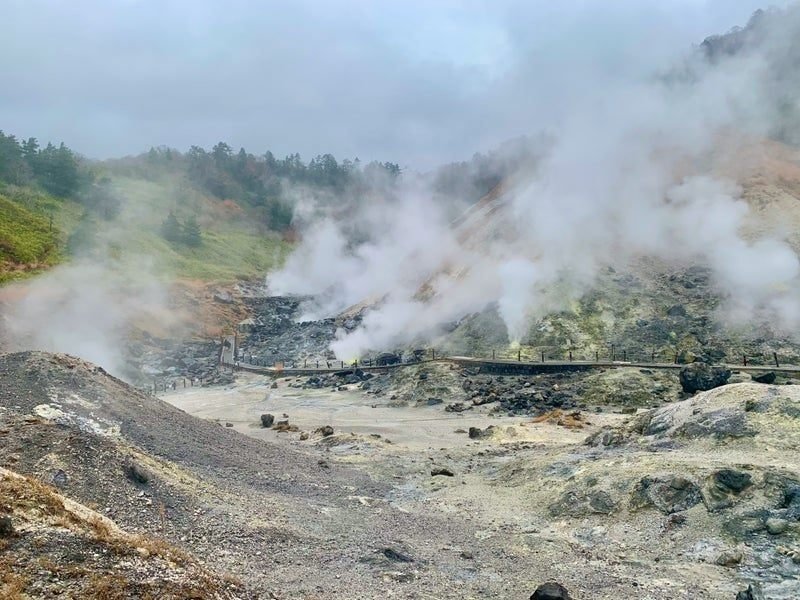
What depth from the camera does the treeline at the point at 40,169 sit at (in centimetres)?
9175

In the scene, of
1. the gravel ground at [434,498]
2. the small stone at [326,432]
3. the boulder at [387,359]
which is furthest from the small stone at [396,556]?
the boulder at [387,359]

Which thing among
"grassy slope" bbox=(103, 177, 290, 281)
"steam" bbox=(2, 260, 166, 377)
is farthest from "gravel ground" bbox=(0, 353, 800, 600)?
"grassy slope" bbox=(103, 177, 290, 281)

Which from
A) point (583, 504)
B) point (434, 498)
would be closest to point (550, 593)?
point (583, 504)

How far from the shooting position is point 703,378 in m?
34.6

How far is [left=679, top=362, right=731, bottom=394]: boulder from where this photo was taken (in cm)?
3438

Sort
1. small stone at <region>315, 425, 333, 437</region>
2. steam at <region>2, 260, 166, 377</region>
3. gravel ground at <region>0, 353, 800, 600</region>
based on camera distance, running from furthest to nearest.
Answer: steam at <region>2, 260, 166, 377</region> < small stone at <region>315, 425, 333, 437</region> < gravel ground at <region>0, 353, 800, 600</region>

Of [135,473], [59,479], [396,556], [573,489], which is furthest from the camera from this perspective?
[573,489]

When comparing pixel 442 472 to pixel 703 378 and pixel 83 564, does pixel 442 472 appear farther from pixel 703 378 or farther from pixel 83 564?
pixel 703 378

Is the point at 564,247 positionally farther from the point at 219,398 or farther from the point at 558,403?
the point at 219,398

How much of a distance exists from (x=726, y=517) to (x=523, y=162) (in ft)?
254

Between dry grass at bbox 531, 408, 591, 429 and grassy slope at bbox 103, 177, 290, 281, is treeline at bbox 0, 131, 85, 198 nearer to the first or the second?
grassy slope at bbox 103, 177, 290, 281

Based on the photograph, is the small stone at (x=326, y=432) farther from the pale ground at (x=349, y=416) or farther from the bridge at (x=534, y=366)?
the bridge at (x=534, y=366)

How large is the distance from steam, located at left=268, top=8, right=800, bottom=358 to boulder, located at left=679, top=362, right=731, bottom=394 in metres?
12.0

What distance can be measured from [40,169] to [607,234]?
83.8 metres
